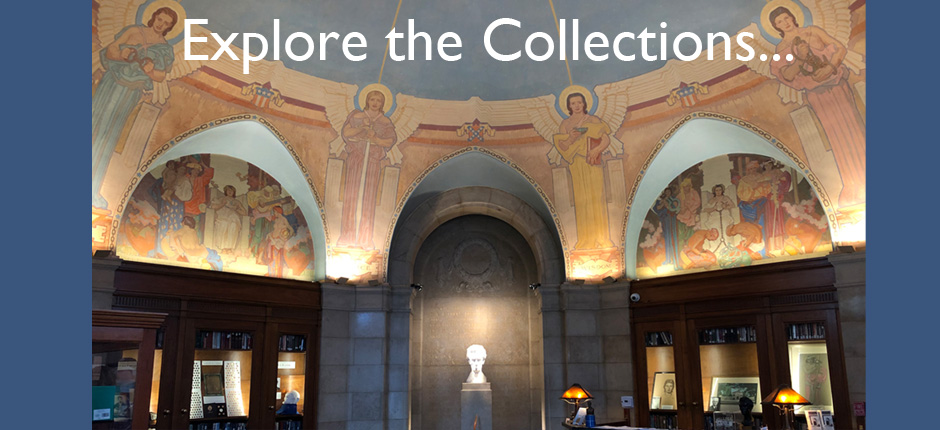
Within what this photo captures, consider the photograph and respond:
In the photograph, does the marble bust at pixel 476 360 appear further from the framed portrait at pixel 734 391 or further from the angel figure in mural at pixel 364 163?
the framed portrait at pixel 734 391

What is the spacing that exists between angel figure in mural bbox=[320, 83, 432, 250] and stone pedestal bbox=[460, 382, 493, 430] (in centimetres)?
370

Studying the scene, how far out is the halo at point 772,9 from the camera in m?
10.8

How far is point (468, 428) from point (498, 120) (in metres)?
6.41

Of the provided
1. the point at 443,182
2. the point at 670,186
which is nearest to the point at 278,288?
the point at 443,182

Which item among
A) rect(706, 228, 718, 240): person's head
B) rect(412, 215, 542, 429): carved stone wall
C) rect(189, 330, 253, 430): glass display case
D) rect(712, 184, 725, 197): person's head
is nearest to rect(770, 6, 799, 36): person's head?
rect(712, 184, 725, 197): person's head

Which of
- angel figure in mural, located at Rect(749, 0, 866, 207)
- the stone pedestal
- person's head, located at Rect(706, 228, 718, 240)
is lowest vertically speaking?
the stone pedestal

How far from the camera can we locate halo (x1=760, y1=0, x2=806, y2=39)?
427 inches

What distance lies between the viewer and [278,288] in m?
13.9

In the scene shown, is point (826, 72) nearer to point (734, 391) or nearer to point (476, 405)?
point (734, 391)

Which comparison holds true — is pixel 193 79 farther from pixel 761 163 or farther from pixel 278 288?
pixel 761 163

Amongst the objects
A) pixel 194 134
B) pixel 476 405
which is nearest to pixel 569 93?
pixel 476 405

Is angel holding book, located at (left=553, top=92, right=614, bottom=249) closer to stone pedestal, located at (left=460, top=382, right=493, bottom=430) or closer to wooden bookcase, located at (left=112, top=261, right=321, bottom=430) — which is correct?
stone pedestal, located at (left=460, top=382, right=493, bottom=430)

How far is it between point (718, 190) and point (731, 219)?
0.65 metres

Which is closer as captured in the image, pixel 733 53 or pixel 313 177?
pixel 733 53
